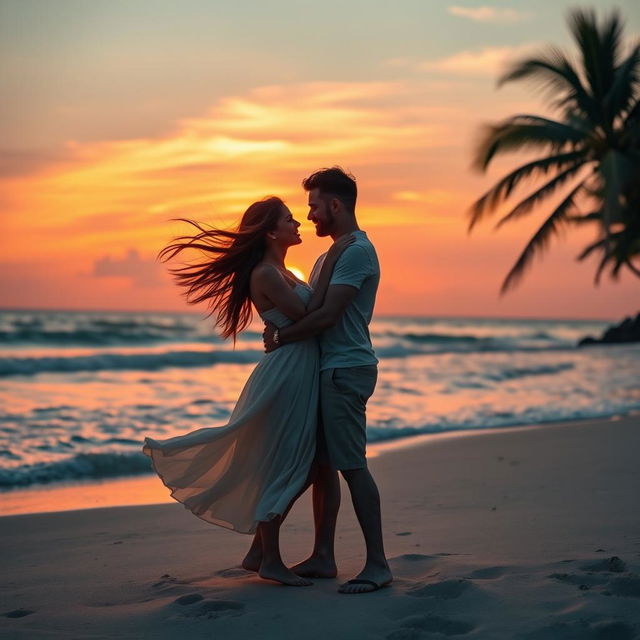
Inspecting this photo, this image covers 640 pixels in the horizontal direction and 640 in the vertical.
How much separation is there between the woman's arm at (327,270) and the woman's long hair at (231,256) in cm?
39

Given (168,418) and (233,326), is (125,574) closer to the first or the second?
(233,326)

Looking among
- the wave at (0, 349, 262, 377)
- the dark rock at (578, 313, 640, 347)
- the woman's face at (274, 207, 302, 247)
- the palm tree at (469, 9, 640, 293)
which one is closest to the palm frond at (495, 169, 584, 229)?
the palm tree at (469, 9, 640, 293)

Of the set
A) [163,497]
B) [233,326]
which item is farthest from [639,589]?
[163,497]

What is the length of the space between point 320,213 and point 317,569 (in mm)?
1828

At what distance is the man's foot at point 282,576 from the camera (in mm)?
4309

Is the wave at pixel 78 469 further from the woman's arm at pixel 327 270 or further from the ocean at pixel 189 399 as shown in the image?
the woman's arm at pixel 327 270

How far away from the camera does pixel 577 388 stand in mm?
17203

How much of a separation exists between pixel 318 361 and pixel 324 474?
0.62 m

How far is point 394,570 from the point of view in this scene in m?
4.48

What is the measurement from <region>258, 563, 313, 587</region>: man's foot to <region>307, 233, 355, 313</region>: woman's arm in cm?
130

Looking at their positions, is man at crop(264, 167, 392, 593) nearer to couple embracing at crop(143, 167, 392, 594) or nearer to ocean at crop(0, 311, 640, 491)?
couple embracing at crop(143, 167, 392, 594)

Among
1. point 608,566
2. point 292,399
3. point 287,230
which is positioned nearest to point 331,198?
point 287,230

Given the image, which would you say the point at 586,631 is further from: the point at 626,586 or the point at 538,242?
the point at 538,242

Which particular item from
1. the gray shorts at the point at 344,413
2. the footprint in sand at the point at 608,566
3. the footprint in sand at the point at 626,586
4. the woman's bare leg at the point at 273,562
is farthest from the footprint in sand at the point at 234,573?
the footprint in sand at the point at 626,586
